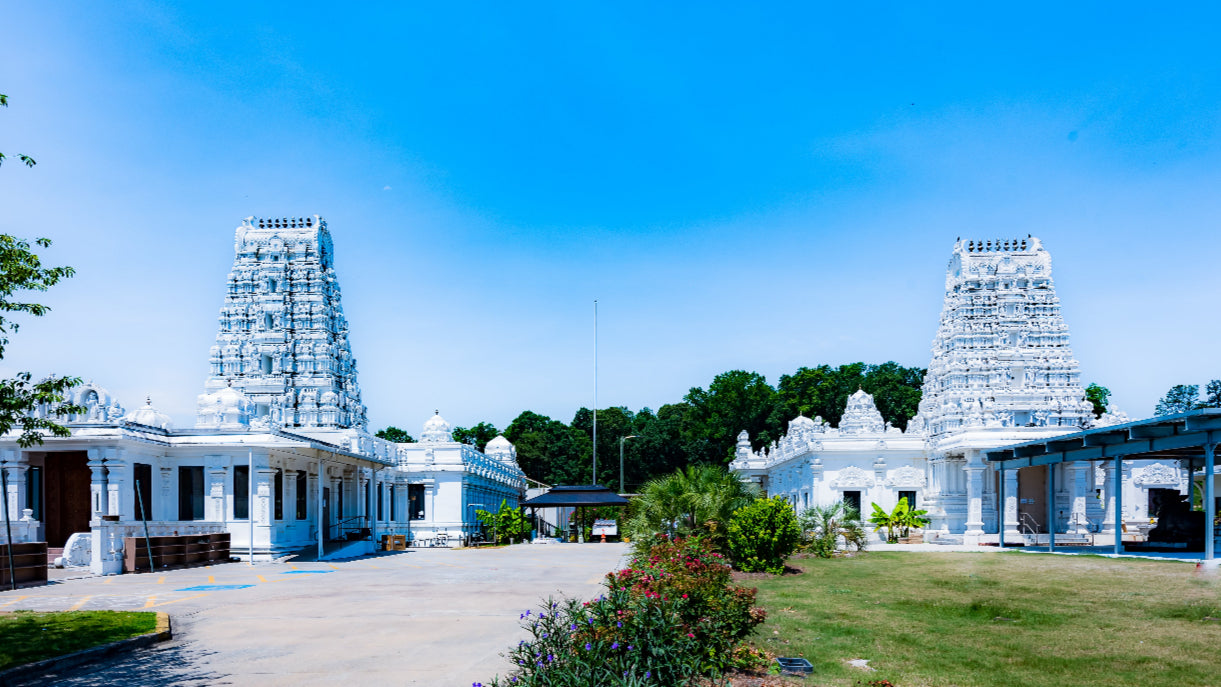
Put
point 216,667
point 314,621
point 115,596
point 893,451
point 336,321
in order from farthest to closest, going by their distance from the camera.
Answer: point 336,321
point 893,451
point 115,596
point 314,621
point 216,667

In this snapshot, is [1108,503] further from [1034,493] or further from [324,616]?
[324,616]

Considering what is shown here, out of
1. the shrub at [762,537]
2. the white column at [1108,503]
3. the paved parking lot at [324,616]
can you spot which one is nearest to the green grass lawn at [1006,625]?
the shrub at [762,537]

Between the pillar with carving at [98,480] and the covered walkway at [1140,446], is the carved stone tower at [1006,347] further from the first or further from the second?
the pillar with carving at [98,480]

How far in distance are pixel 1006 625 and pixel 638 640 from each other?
8063 millimetres

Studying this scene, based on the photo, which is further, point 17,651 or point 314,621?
point 314,621

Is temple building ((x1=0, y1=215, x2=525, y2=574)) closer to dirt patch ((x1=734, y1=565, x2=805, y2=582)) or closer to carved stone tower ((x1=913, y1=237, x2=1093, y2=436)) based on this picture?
dirt patch ((x1=734, y1=565, x2=805, y2=582))

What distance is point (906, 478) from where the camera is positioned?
42.8 m

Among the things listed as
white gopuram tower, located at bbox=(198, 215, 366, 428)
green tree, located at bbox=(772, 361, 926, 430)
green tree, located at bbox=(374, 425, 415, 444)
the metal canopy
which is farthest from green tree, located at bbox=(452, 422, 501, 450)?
the metal canopy

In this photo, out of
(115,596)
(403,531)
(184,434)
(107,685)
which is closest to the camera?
(107,685)

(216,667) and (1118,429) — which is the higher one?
(1118,429)

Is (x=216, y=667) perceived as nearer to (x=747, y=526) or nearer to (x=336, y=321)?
(x=747, y=526)

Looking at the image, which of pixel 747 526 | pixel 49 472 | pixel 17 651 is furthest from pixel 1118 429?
pixel 49 472

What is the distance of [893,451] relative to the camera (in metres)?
42.9

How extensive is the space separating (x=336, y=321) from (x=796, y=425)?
2599cm
